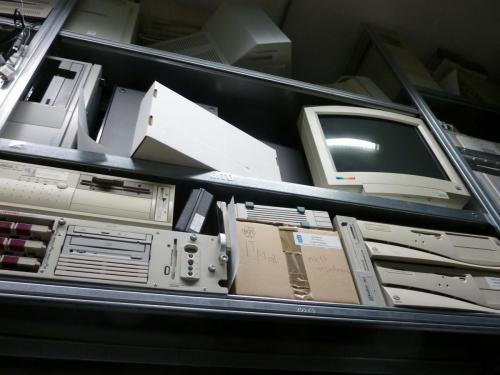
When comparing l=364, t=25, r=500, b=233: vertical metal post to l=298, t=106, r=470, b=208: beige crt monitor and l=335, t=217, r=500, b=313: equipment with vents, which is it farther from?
l=335, t=217, r=500, b=313: equipment with vents

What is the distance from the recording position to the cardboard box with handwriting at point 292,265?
0.98 m

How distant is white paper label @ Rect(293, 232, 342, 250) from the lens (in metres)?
1.14

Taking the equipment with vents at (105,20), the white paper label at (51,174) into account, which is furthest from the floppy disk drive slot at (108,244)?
the equipment with vents at (105,20)

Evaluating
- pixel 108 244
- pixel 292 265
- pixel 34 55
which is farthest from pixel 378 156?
pixel 34 55

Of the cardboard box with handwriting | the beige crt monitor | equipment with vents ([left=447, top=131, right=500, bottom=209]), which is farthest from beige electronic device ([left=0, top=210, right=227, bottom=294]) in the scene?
equipment with vents ([left=447, top=131, right=500, bottom=209])

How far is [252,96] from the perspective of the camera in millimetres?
1740

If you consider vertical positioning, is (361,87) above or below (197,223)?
above

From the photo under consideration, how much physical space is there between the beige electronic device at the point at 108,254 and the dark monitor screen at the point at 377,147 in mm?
697

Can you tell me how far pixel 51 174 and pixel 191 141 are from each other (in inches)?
15.5

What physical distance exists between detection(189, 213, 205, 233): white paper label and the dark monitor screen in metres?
0.60

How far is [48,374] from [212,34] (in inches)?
63.2

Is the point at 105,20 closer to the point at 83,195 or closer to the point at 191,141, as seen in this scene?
the point at 191,141

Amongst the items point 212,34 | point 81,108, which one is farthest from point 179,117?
point 212,34

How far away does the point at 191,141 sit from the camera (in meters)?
1.14
